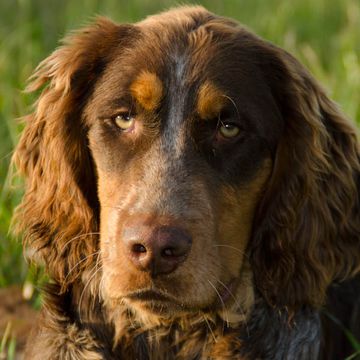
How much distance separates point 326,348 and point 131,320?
→ 3.63 ft

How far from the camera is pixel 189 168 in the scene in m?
4.93

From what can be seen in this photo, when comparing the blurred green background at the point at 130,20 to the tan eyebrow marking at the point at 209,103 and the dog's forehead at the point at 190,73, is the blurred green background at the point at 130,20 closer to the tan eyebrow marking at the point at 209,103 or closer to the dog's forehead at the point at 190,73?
the dog's forehead at the point at 190,73

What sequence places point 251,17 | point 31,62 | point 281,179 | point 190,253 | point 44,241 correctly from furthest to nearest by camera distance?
point 251,17 < point 31,62 < point 44,241 < point 281,179 < point 190,253

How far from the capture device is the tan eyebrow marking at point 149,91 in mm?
4973

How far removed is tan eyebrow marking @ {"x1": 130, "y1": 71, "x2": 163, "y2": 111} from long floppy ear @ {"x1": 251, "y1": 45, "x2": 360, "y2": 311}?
0.59 metres

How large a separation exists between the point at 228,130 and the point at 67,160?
33.7 inches

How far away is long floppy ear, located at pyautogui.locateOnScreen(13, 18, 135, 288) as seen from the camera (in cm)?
532

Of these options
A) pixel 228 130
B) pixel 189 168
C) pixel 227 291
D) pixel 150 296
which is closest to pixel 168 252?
pixel 150 296

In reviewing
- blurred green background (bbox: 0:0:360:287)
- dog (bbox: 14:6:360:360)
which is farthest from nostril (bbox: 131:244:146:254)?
blurred green background (bbox: 0:0:360:287)

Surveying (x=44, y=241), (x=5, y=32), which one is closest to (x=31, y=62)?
(x=5, y=32)

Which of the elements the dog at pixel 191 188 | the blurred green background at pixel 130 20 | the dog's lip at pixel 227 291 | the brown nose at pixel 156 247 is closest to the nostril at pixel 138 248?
the brown nose at pixel 156 247

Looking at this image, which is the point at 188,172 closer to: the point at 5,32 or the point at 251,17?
the point at 5,32

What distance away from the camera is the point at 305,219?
210 inches

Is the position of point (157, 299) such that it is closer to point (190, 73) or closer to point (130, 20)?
point (190, 73)
